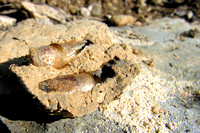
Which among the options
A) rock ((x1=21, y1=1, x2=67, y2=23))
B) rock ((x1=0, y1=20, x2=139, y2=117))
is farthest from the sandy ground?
rock ((x1=21, y1=1, x2=67, y2=23))

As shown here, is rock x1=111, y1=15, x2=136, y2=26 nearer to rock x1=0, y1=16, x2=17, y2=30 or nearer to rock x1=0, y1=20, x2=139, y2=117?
rock x1=0, y1=20, x2=139, y2=117

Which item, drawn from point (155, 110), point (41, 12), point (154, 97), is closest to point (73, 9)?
point (41, 12)

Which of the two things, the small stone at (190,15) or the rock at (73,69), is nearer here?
the rock at (73,69)

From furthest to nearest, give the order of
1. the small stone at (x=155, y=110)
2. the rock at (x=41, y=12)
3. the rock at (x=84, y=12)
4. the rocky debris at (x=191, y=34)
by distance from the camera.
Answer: the rock at (x=84, y=12) < the rocky debris at (x=191, y=34) < the rock at (x=41, y=12) < the small stone at (x=155, y=110)

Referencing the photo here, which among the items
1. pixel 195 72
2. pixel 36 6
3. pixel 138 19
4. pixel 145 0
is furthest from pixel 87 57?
pixel 145 0

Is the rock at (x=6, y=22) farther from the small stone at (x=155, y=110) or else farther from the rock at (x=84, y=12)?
the small stone at (x=155, y=110)

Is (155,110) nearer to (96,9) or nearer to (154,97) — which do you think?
(154,97)

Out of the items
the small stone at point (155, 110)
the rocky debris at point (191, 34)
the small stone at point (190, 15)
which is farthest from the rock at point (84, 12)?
the small stone at point (155, 110)
